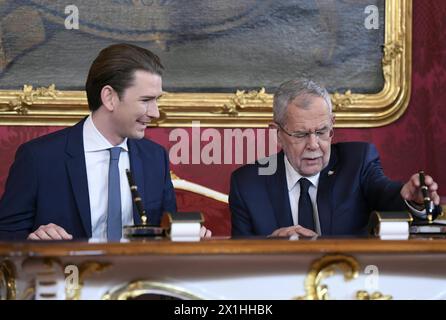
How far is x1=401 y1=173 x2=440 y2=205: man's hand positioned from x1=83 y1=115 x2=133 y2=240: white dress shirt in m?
1.08

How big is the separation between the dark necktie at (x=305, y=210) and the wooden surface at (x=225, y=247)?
1.07 metres

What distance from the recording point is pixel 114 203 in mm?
3779

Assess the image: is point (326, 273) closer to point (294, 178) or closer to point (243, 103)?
point (294, 178)

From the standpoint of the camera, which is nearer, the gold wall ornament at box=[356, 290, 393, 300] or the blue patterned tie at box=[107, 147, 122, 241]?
the gold wall ornament at box=[356, 290, 393, 300]

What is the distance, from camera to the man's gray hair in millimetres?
4039

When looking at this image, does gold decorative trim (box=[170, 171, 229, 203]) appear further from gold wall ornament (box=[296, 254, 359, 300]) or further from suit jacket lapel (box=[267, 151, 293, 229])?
gold wall ornament (box=[296, 254, 359, 300])

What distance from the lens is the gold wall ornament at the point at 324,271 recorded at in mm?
2784

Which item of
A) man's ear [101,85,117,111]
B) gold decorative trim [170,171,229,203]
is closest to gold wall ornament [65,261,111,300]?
man's ear [101,85,117,111]

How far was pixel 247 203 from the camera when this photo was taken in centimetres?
395
